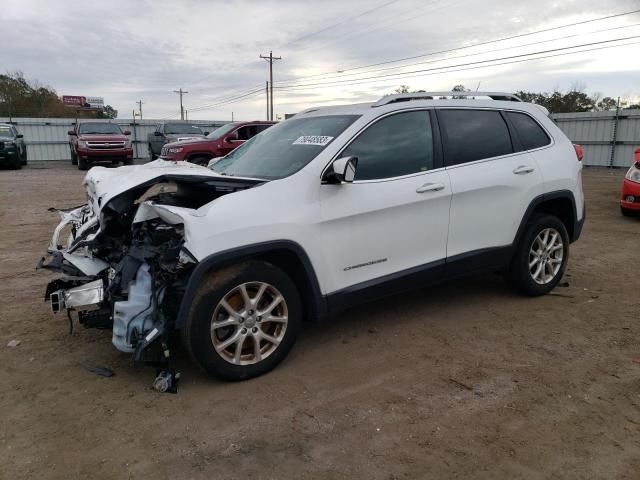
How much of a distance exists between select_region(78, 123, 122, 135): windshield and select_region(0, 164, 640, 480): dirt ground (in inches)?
676

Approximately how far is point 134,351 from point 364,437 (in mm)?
1526

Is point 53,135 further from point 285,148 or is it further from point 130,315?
point 130,315

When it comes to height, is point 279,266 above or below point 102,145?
below

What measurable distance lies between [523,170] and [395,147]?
142 cm

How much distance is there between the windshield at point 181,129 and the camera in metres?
20.2

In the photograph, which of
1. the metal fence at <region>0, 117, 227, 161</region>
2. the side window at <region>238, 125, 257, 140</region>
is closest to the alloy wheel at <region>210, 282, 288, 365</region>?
the side window at <region>238, 125, 257, 140</region>

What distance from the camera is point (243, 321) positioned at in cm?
344

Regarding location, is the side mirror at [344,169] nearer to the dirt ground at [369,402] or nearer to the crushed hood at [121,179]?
the crushed hood at [121,179]

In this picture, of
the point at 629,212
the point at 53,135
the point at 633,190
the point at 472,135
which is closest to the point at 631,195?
the point at 633,190

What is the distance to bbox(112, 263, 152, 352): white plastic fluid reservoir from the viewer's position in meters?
3.33

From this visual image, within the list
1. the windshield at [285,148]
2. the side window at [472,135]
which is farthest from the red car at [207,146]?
the side window at [472,135]

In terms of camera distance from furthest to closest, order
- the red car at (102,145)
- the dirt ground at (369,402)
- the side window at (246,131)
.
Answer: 1. the red car at (102,145)
2. the side window at (246,131)
3. the dirt ground at (369,402)

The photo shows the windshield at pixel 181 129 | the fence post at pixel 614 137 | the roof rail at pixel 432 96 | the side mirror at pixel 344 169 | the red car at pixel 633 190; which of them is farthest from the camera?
the fence post at pixel 614 137

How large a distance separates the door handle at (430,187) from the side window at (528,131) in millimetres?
1258
